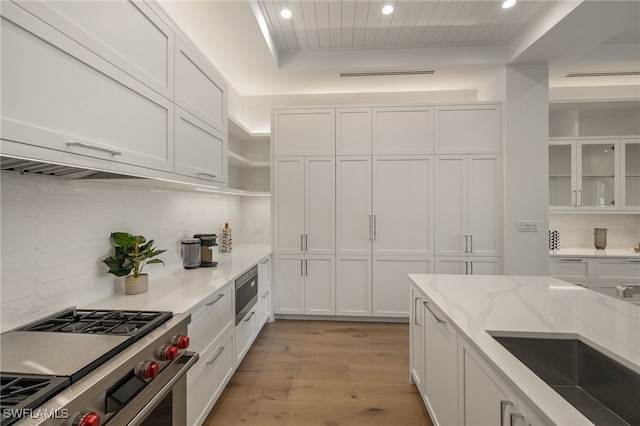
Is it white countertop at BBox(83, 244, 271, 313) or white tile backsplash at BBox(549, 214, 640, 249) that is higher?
white tile backsplash at BBox(549, 214, 640, 249)

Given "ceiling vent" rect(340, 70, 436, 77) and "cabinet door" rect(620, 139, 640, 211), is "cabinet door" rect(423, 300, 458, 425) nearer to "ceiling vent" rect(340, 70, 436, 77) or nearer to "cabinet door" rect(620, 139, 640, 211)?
"ceiling vent" rect(340, 70, 436, 77)

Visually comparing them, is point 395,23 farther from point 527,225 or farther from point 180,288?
point 180,288

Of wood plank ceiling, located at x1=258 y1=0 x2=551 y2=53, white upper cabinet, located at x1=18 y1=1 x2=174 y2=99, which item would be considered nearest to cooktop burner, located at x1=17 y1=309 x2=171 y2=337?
white upper cabinet, located at x1=18 y1=1 x2=174 y2=99

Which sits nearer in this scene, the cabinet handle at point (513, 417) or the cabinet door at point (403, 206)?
the cabinet handle at point (513, 417)

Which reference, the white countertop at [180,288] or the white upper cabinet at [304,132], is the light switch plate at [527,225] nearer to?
the white upper cabinet at [304,132]

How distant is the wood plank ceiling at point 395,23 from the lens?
248 cm

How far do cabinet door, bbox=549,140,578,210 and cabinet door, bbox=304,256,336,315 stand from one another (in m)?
2.85

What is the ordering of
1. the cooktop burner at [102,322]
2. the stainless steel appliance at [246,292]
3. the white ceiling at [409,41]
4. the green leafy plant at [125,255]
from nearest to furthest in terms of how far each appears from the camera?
the cooktop burner at [102,322] → the green leafy plant at [125,255] → the stainless steel appliance at [246,292] → the white ceiling at [409,41]

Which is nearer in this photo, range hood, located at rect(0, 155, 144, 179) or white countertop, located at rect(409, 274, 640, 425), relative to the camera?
white countertop, located at rect(409, 274, 640, 425)

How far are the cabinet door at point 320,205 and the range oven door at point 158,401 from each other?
7.11 feet

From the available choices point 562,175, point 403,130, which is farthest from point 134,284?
point 562,175

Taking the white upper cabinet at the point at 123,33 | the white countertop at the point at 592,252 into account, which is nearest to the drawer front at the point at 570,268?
the white countertop at the point at 592,252

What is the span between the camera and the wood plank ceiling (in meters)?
2.48

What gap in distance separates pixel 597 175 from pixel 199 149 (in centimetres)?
456
